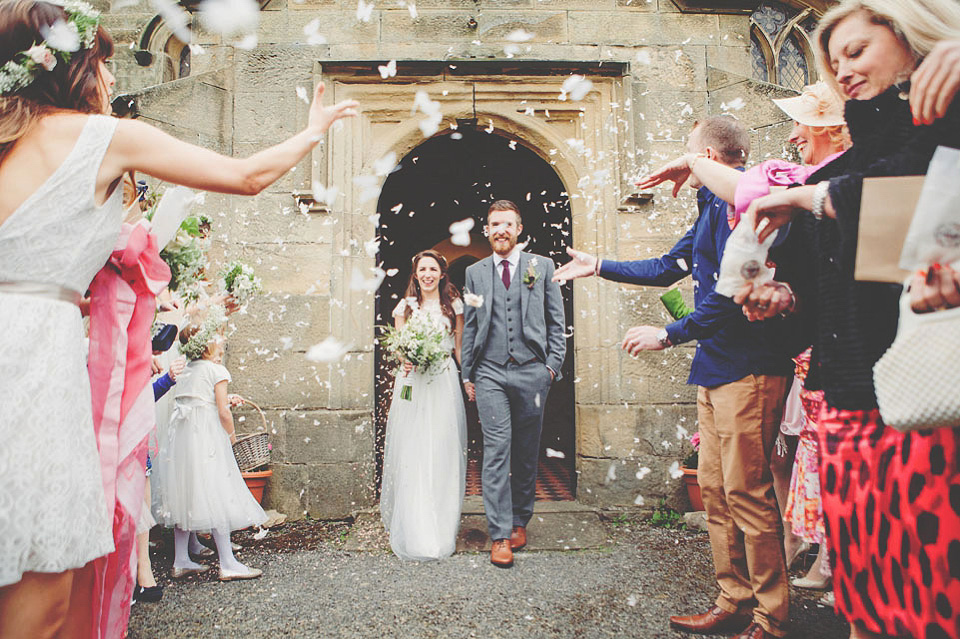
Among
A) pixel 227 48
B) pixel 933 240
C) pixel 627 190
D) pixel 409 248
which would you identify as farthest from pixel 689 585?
pixel 409 248

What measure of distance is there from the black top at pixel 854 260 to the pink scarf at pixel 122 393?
1.94m

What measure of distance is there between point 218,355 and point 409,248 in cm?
745

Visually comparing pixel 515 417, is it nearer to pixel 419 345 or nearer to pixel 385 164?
pixel 419 345

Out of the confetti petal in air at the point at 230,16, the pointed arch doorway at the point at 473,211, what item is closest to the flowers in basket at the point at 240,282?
the confetti petal in air at the point at 230,16

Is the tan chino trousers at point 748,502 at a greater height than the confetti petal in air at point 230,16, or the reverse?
the confetti petal in air at point 230,16

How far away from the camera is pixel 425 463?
4578mm

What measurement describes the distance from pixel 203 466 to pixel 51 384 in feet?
8.79

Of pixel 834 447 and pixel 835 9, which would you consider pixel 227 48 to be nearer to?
pixel 835 9

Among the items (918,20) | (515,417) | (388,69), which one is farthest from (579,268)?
(388,69)

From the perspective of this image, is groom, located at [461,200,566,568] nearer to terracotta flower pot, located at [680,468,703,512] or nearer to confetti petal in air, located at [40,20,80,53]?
terracotta flower pot, located at [680,468,703,512]

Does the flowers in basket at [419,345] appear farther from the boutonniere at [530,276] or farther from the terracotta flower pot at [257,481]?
the terracotta flower pot at [257,481]

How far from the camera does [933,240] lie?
1.17 metres

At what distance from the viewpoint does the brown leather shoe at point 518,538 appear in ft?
14.3

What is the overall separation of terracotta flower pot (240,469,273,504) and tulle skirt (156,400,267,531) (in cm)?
89
